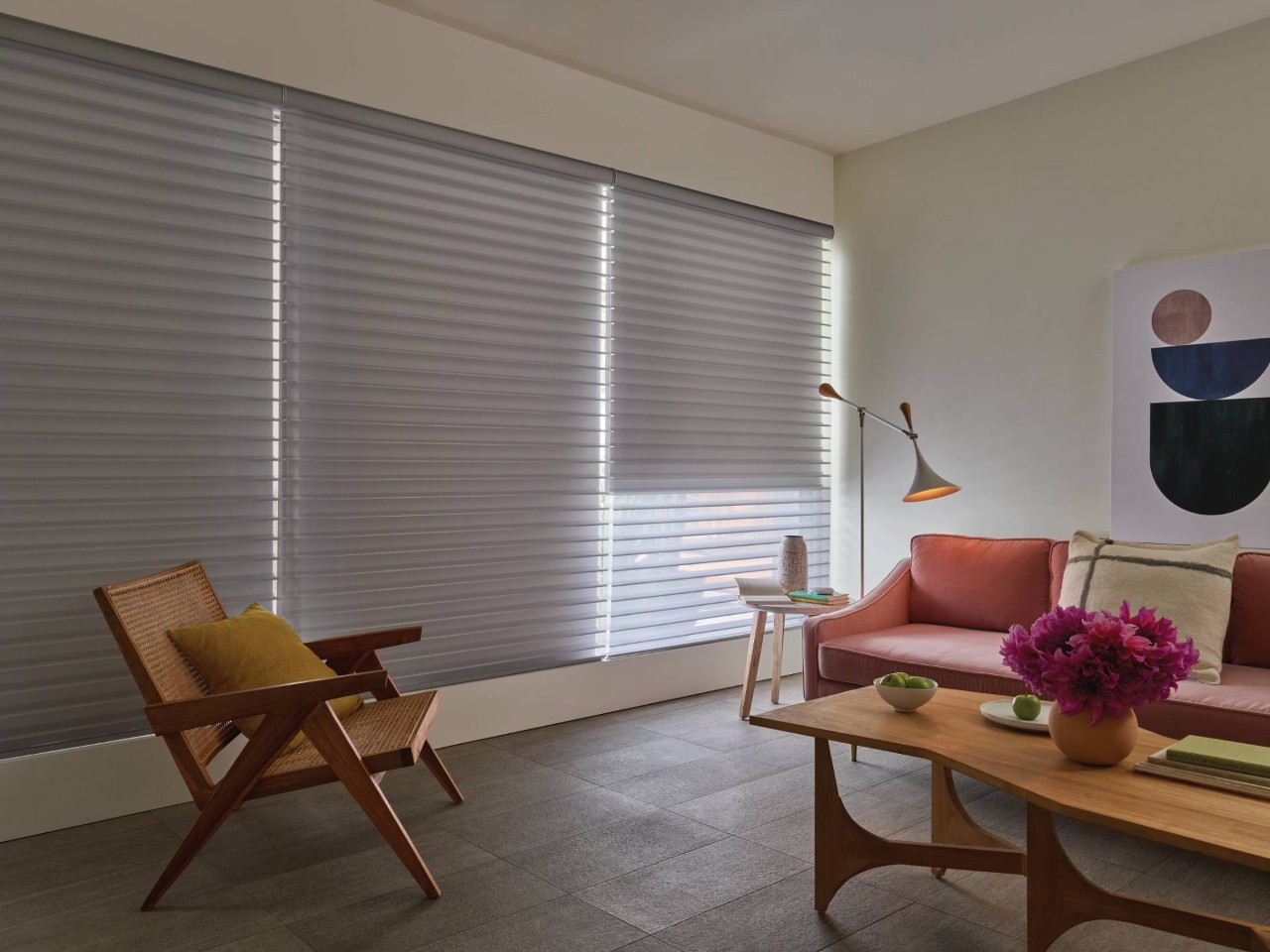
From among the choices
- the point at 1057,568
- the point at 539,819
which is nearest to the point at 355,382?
the point at 539,819

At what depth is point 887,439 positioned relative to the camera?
5.10 meters

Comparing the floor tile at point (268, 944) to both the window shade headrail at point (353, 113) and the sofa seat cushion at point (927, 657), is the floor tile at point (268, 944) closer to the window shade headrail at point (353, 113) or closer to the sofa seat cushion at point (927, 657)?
the sofa seat cushion at point (927, 657)

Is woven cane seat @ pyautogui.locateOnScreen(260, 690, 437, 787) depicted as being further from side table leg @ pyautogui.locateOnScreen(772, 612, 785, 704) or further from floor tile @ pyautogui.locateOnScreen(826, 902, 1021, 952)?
side table leg @ pyautogui.locateOnScreen(772, 612, 785, 704)

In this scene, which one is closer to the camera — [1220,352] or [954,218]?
[1220,352]

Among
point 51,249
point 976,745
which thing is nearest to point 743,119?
point 51,249

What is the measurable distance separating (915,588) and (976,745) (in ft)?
7.24

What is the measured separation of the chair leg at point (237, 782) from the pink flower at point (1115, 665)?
1778 millimetres

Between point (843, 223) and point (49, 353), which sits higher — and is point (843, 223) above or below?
above

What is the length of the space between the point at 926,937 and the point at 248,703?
1728 millimetres

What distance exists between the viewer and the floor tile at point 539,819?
284 cm

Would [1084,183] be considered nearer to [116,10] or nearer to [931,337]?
[931,337]

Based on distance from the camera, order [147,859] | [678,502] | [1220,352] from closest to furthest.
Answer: [147,859]
[1220,352]
[678,502]

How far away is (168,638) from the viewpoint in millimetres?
2699

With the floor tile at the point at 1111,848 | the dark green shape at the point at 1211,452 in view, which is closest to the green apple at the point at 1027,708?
the floor tile at the point at 1111,848
